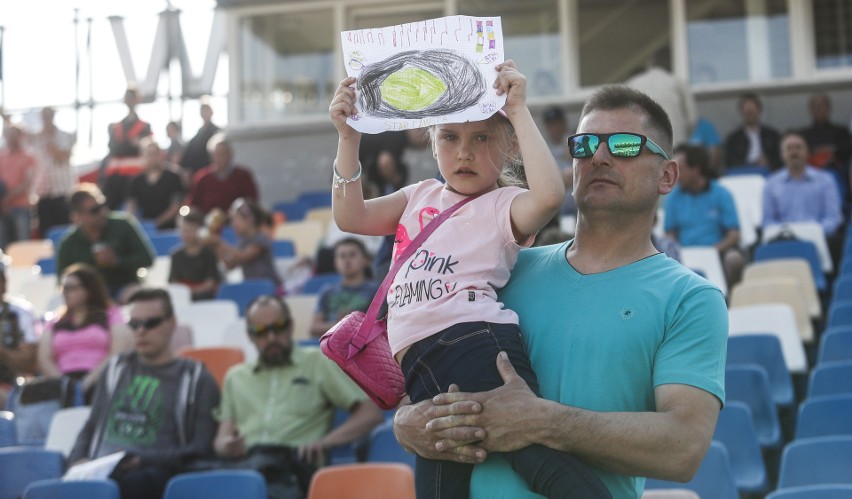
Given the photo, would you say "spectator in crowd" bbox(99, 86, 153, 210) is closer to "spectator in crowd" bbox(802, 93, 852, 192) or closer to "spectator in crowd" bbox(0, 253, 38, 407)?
"spectator in crowd" bbox(0, 253, 38, 407)

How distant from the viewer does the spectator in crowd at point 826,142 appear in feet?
37.5

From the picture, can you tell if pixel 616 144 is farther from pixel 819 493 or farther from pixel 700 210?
pixel 700 210

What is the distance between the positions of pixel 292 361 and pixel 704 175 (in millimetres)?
3841

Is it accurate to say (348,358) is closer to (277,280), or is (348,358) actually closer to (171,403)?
(171,403)

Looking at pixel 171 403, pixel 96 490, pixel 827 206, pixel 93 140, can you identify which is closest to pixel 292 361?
pixel 171 403

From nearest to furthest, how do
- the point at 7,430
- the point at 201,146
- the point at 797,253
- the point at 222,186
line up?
the point at 7,430, the point at 797,253, the point at 222,186, the point at 201,146

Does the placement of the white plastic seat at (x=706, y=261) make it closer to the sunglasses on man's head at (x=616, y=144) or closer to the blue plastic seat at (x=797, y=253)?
the blue plastic seat at (x=797, y=253)

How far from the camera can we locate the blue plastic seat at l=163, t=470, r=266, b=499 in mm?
5305

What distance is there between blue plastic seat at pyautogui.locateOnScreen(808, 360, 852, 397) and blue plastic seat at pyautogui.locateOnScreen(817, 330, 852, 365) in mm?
597

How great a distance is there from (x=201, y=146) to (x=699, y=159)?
6937 mm

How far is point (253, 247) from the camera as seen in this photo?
9844 millimetres

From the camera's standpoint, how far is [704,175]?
9.06m

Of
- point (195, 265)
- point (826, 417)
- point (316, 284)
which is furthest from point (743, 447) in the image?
point (195, 265)

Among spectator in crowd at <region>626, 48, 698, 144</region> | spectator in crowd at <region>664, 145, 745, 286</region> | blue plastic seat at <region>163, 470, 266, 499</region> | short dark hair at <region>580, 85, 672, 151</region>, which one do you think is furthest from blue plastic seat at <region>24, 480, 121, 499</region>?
spectator in crowd at <region>626, 48, 698, 144</region>
